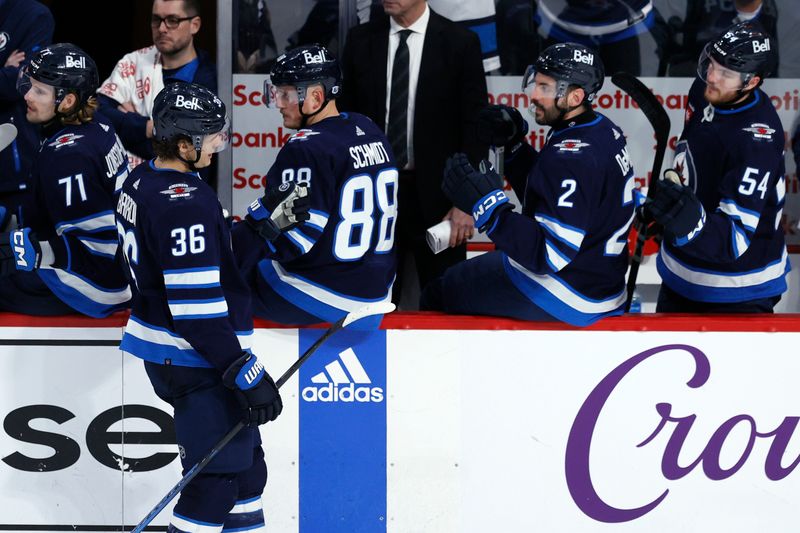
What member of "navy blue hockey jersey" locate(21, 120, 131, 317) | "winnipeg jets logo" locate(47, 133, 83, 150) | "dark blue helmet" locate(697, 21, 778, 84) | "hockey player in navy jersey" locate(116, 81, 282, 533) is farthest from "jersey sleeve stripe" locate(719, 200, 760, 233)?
"winnipeg jets logo" locate(47, 133, 83, 150)

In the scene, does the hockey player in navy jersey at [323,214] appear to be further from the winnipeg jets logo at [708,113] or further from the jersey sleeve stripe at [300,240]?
the winnipeg jets logo at [708,113]

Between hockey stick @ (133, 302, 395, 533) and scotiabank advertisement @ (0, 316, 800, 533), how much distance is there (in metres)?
0.20

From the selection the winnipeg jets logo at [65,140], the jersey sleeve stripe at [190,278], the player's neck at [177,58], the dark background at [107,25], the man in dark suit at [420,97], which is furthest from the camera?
the dark background at [107,25]

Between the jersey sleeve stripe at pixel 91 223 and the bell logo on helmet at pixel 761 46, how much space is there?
2064 mm

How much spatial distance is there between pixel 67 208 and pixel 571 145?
1.52 meters

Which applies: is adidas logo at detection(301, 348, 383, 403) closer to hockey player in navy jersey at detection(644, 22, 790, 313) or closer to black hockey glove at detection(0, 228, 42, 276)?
black hockey glove at detection(0, 228, 42, 276)

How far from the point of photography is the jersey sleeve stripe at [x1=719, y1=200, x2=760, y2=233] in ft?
12.6

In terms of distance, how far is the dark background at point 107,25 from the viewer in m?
7.05

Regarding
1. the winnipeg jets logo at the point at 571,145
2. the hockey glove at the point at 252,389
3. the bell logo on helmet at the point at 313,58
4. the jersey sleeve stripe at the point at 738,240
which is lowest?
the hockey glove at the point at 252,389

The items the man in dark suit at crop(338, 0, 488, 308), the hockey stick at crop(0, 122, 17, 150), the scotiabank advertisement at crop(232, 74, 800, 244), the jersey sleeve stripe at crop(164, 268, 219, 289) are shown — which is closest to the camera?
the jersey sleeve stripe at crop(164, 268, 219, 289)

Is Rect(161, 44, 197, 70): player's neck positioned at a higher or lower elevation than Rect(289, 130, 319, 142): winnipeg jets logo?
lower

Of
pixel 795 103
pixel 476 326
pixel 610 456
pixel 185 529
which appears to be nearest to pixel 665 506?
pixel 610 456

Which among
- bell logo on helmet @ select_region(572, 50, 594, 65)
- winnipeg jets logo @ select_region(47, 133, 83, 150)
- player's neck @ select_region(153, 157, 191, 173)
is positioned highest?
bell logo on helmet @ select_region(572, 50, 594, 65)

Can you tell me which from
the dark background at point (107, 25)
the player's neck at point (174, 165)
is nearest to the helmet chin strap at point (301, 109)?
the player's neck at point (174, 165)
